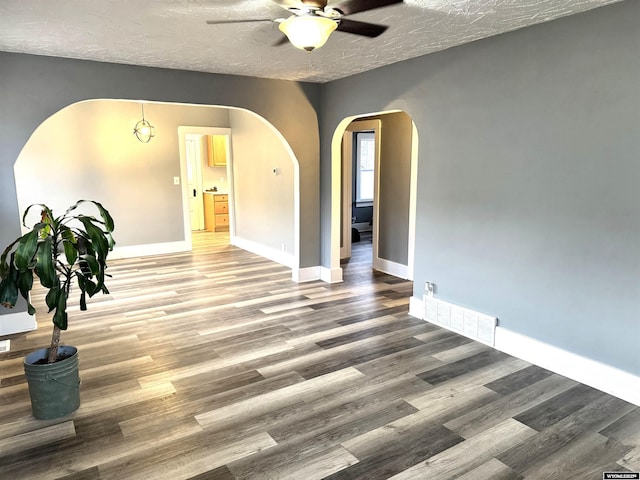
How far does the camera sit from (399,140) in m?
5.85

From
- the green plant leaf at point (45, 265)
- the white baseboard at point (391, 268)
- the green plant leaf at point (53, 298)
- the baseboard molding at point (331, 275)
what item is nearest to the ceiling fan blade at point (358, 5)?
the green plant leaf at point (45, 265)

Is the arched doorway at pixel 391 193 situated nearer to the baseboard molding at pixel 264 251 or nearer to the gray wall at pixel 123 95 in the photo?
the gray wall at pixel 123 95

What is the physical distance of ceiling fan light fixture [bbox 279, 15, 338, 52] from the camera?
2.31 metres

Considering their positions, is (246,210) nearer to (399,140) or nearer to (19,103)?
(399,140)

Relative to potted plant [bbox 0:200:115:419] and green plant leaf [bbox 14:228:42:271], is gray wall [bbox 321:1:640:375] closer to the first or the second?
potted plant [bbox 0:200:115:419]

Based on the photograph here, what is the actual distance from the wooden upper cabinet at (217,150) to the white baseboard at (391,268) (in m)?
5.09

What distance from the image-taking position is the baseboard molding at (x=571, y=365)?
9.48 ft

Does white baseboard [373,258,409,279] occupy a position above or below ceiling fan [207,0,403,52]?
below

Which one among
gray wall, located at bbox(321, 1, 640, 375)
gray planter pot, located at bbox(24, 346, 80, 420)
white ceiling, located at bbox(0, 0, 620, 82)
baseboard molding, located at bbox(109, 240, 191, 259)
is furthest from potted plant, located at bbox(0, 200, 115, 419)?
baseboard molding, located at bbox(109, 240, 191, 259)

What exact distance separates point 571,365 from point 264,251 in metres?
5.01

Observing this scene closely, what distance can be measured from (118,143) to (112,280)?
2.42 meters

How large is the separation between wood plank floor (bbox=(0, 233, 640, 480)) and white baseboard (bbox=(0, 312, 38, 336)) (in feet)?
0.38

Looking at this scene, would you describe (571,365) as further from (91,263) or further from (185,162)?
(185,162)

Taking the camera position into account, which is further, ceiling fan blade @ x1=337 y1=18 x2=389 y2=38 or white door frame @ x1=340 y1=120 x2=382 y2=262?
white door frame @ x1=340 y1=120 x2=382 y2=262
